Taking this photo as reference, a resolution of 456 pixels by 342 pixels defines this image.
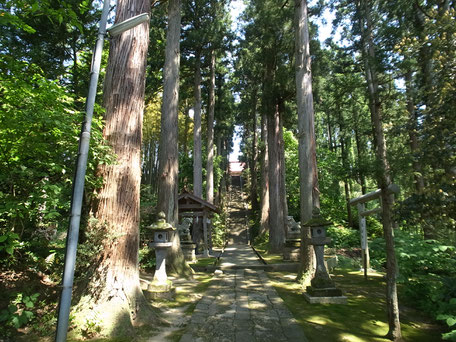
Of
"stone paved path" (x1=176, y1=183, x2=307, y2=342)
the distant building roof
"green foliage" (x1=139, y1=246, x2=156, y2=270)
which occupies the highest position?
the distant building roof

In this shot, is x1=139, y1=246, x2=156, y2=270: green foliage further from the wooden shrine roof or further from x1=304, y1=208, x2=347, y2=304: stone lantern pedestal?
x1=304, y1=208, x2=347, y2=304: stone lantern pedestal

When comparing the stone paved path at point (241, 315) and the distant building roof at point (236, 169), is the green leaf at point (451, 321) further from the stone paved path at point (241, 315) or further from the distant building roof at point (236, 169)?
the distant building roof at point (236, 169)

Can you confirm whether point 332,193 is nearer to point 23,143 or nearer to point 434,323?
point 434,323

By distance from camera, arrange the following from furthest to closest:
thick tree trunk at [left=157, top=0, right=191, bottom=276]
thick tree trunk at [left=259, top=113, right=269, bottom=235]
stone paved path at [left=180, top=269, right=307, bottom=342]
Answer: thick tree trunk at [left=259, top=113, right=269, bottom=235] < thick tree trunk at [left=157, top=0, right=191, bottom=276] < stone paved path at [left=180, top=269, right=307, bottom=342]

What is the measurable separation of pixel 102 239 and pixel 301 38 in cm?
792

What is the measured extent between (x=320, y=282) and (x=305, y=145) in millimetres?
3803

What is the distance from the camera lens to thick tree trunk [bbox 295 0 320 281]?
24.7 feet

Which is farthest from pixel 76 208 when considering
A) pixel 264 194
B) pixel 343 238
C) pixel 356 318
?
pixel 264 194

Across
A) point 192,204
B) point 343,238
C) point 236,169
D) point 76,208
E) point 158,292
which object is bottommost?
point 158,292

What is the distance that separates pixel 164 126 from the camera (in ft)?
30.4

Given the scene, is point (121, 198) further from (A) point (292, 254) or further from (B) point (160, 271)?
(A) point (292, 254)

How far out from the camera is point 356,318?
4742 millimetres

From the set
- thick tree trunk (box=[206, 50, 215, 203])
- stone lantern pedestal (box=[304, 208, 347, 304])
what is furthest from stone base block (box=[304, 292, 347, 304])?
thick tree trunk (box=[206, 50, 215, 203])

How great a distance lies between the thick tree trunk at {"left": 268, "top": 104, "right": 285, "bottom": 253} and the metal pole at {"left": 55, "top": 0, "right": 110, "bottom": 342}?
11.7m
